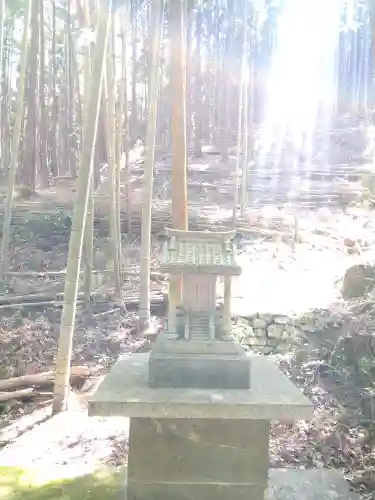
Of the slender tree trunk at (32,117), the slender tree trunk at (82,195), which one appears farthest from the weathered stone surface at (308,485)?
the slender tree trunk at (32,117)

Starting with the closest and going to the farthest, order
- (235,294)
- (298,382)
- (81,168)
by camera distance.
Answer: (81,168) < (298,382) < (235,294)

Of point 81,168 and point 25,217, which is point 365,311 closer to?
point 81,168

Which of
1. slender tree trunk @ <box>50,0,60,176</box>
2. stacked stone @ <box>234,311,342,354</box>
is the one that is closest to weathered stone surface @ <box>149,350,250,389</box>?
stacked stone @ <box>234,311,342,354</box>

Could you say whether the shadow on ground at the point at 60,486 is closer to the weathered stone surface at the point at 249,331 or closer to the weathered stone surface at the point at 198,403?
the weathered stone surface at the point at 198,403

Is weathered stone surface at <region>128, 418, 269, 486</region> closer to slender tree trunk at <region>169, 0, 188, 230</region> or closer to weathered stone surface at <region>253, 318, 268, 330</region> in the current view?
slender tree trunk at <region>169, 0, 188, 230</region>

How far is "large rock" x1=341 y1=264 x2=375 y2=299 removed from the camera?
6.78m

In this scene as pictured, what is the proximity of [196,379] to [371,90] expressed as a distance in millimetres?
14328

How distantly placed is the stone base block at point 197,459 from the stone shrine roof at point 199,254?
2.48 feet

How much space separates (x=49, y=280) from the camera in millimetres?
7508

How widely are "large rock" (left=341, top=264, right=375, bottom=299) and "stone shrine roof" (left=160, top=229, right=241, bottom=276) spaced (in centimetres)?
444

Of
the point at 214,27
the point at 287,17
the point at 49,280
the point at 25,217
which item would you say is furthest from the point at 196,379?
the point at 214,27

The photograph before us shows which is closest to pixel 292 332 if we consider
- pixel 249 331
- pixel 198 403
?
pixel 249 331

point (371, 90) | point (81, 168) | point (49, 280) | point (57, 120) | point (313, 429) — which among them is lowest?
point (313, 429)

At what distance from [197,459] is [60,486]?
3.43ft
